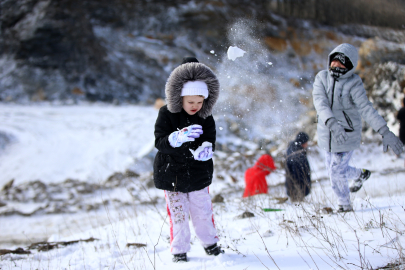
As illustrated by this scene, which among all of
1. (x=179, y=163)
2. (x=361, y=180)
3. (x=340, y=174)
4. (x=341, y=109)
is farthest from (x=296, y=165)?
(x=179, y=163)

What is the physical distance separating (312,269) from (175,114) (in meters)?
1.38

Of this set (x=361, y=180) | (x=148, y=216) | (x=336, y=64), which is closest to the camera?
(x=336, y=64)

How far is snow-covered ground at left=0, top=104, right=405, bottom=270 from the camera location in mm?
2049

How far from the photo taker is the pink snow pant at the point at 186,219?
221 cm

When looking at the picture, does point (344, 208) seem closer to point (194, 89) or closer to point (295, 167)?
point (295, 167)

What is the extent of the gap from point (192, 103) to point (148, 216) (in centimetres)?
224

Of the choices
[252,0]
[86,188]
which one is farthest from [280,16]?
[86,188]

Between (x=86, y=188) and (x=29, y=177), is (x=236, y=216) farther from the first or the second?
(x=29, y=177)

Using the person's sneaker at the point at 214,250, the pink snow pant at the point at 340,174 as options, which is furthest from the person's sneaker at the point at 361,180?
the person's sneaker at the point at 214,250

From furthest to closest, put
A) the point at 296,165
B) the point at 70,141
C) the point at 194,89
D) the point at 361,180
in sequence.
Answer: the point at 70,141 → the point at 296,165 → the point at 361,180 → the point at 194,89

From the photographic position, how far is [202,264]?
2082mm

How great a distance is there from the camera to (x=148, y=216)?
12.8 feet

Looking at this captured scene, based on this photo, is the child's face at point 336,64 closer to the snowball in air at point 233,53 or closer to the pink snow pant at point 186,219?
the snowball in air at point 233,53

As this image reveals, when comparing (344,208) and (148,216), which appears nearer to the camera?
(344,208)
